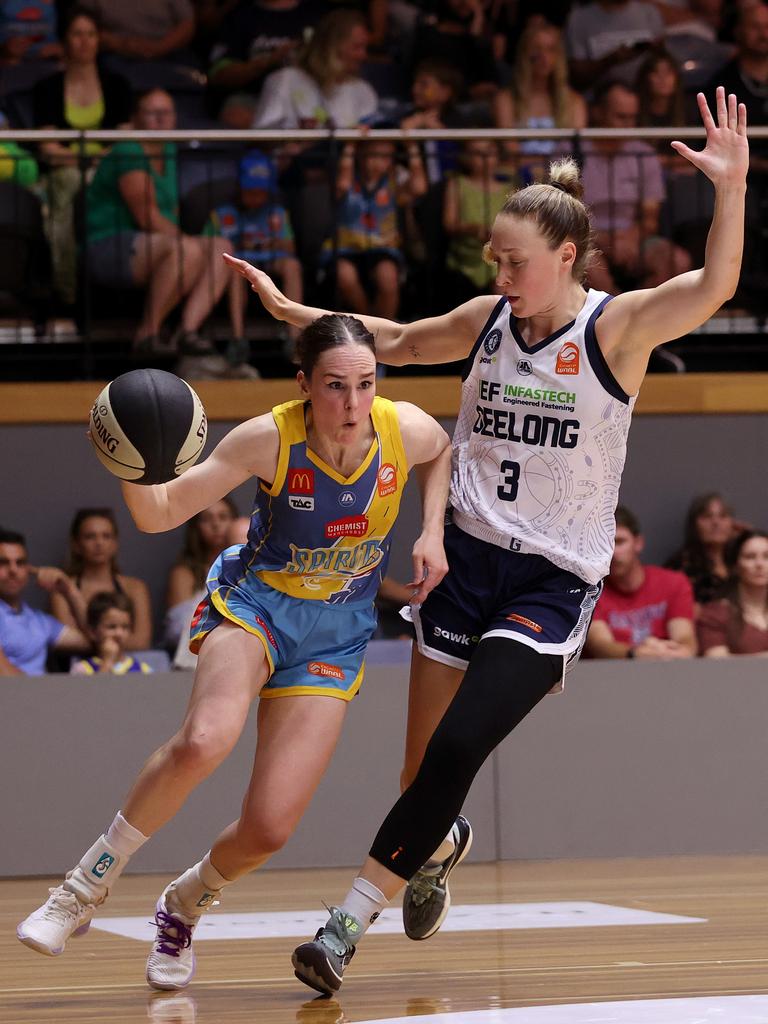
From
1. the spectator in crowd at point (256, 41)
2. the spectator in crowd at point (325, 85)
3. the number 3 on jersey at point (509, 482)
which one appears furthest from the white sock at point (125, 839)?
the spectator in crowd at point (256, 41)

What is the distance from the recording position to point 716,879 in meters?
5.38

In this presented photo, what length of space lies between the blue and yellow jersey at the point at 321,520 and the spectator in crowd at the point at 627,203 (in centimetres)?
428

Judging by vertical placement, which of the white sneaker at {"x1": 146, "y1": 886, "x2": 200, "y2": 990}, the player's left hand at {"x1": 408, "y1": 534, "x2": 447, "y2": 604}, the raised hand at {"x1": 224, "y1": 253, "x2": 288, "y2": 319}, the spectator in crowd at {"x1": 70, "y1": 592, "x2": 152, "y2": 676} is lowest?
the spectator in crowd at {"x1": 70, "y1": 592, "x2": 152, "y2": 676}

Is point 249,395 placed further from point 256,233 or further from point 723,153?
point 723,153

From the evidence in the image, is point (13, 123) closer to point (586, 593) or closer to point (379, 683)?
point (379, 683)

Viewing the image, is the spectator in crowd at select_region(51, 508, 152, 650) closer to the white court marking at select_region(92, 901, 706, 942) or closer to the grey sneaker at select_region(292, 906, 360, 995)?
the white court marking at select_region(92, 901, 706, 942)

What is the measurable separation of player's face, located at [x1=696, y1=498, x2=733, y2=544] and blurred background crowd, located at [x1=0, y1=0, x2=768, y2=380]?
87 cm

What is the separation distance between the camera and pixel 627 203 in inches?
309

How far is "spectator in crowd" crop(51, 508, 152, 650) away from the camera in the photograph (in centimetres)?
660

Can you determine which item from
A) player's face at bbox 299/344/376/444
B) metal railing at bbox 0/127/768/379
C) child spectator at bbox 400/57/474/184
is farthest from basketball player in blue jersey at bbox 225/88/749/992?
child spectator at bbox 400/57/474/184

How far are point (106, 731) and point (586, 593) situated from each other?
9.90 feet

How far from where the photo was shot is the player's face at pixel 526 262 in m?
3.39

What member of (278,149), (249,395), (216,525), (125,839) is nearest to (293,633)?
(125,839)

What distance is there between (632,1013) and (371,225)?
5296mm
